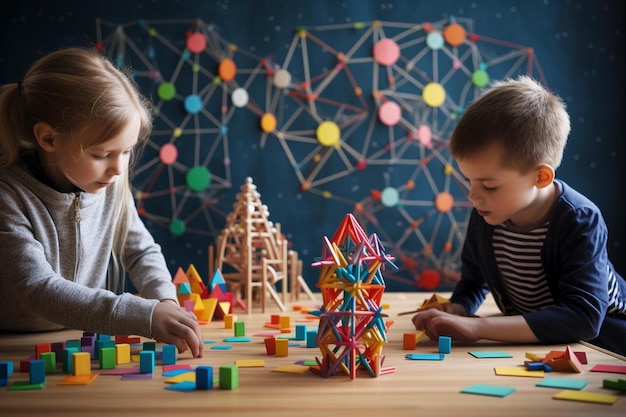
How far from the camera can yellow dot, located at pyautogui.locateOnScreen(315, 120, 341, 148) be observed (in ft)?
7.55

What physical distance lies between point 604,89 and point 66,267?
1.89 m

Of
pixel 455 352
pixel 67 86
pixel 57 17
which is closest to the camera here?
pixel 455 352

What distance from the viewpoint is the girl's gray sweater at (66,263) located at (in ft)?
3.21

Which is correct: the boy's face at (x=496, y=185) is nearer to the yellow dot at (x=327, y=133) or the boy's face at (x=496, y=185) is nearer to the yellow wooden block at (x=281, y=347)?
the yellow wooden block at (x=281, y=347)

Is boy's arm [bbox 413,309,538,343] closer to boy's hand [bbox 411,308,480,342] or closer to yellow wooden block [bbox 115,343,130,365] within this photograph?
boy's hand [bbox 411,308,480,342]

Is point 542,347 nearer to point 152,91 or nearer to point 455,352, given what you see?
point 455,352

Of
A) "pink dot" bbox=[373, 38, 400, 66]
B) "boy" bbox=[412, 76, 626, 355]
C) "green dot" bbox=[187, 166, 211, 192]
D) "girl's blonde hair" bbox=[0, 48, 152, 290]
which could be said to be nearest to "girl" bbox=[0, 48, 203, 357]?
"girl's blonde hair" bbox=[0, 48, 152, 290]

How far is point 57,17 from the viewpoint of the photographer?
2.26 metres

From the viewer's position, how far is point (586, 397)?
697mm

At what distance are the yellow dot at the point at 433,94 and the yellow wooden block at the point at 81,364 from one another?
1741 millimetres

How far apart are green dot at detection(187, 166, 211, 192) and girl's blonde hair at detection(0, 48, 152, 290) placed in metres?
1.07

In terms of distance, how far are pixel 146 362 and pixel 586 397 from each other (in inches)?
19.2

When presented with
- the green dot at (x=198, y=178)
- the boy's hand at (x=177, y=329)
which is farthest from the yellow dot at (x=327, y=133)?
the boy's hand at (x=177, y=329)

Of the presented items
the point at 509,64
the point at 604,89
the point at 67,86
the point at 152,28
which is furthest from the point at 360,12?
the point at 67,86
